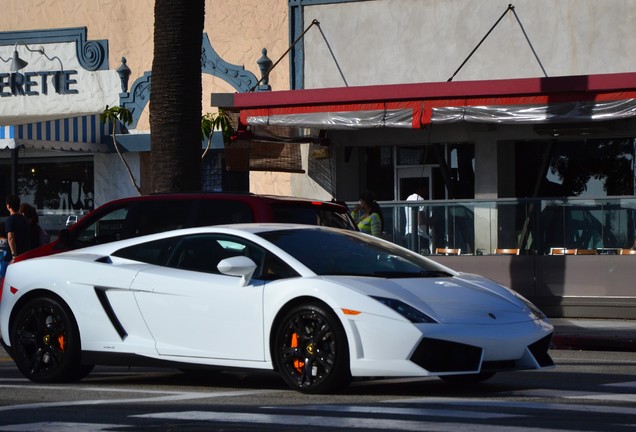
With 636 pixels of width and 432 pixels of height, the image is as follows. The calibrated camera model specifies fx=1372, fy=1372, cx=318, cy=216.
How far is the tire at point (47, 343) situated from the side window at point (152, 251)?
66cm

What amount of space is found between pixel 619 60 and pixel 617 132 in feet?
4.20

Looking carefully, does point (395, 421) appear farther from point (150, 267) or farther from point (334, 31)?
point (334, 31)

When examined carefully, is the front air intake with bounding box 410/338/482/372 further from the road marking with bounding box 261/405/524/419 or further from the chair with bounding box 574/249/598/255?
the chair with bounding box 574/249/598/255

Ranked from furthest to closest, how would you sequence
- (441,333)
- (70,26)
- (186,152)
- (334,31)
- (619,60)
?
1. (70,26)
2. (334,31)
3. (619,60)
4. (186,152)
5. (441,333)

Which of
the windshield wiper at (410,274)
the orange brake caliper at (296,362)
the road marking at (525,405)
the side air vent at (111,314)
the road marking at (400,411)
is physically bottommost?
the road marking at (525,405)

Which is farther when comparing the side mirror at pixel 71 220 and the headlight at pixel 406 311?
the side mirror at pixel 71 220

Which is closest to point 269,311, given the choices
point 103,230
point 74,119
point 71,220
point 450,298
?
point 450,298

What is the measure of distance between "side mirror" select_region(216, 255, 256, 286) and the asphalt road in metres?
0.87

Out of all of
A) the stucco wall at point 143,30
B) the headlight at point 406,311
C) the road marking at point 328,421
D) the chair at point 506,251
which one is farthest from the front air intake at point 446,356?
the stucco wall at point 143,30

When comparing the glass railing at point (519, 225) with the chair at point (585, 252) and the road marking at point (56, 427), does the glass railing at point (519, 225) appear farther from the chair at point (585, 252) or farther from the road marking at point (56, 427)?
the road marking at point (56, 427)

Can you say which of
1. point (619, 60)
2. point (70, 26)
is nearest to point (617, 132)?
point (619, 60)

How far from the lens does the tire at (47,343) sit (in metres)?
10.8

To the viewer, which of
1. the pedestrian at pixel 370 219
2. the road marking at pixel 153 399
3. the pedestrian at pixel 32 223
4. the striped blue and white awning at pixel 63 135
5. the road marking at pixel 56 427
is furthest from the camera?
the striped blue and white awning at pixel 63 135

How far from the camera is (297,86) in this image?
26.8 m
